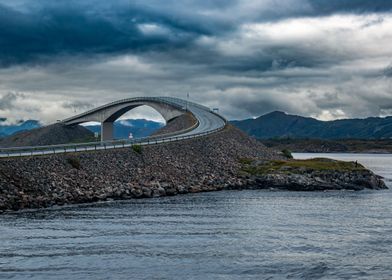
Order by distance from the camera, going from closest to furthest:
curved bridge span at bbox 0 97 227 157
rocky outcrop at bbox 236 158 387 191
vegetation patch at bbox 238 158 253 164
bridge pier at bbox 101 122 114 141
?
curved bridge span at bbox 0 97 227 157 → rocky outcrop at bbox 236 158 387 191 → vegetation patch at bbox 238 158 253 164 → bridge pier at bbox 101 122 114 141

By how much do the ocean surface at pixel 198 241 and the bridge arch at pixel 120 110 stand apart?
330ft

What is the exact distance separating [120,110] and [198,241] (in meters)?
148

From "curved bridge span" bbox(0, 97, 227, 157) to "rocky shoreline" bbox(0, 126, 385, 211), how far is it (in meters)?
3.95

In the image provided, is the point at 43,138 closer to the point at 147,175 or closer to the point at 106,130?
the point at 106,130

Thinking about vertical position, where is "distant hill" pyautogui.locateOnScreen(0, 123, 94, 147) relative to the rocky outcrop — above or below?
above

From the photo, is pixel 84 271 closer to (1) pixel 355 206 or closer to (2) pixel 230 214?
(2) pixel 230 214

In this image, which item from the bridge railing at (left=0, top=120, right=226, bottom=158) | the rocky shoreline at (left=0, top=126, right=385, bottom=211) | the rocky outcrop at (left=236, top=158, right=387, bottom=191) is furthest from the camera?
the rocky outcrop at (left=236, top=158, right=387, bottom=191)

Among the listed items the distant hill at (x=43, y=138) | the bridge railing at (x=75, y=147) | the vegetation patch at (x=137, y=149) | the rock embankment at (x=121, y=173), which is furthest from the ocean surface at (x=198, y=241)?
the distant hill at (x=43, y=138)

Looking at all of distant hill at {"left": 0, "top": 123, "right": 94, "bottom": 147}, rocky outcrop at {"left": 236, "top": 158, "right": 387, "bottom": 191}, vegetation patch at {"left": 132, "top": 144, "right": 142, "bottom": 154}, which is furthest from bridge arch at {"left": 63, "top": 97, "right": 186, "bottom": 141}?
vegetation patch at {"left": 132, "top": 144, "right": 142, "bottom": 154}

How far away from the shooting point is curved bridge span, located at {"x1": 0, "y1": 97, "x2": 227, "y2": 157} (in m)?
86.8

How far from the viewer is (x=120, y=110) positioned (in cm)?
18762

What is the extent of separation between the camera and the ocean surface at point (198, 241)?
33938mm

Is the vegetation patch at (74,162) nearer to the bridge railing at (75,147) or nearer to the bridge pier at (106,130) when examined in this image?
the bridge railing at (75,147)

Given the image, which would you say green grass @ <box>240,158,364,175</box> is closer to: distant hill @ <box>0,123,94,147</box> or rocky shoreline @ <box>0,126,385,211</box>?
rocky shoreline @ <box>0,126,385,211</box>
